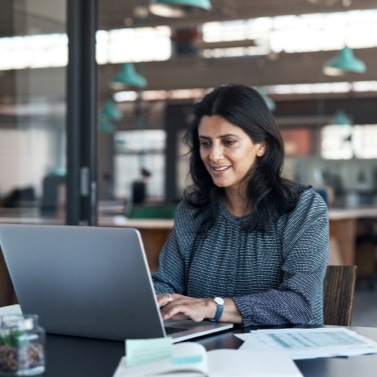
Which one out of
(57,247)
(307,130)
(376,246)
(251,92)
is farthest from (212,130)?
(307,130)

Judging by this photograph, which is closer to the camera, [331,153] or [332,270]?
[332,270]

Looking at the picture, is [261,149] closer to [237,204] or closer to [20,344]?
[237,204]

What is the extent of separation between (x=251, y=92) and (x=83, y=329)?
93 centimetres

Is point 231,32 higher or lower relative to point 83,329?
higher

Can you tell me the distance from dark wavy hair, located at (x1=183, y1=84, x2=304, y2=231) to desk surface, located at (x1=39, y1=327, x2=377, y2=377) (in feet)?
1.92

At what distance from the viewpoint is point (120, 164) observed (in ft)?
43.0

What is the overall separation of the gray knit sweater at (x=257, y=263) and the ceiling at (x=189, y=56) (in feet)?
7.00

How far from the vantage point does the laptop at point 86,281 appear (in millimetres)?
1539

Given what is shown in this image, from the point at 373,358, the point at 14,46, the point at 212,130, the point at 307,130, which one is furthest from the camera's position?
the point at 307,130

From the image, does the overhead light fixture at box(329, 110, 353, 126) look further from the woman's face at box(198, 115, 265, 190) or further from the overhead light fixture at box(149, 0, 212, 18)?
the woman's face at box(198, 115, 265, 190)

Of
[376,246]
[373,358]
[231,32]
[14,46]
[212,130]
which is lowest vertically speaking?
[376,246]

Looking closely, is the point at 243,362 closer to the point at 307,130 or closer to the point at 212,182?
the point at 212,182

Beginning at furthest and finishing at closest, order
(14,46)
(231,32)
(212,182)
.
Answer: (231,32)
(14,46)
(212,182)

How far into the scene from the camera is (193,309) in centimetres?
182
